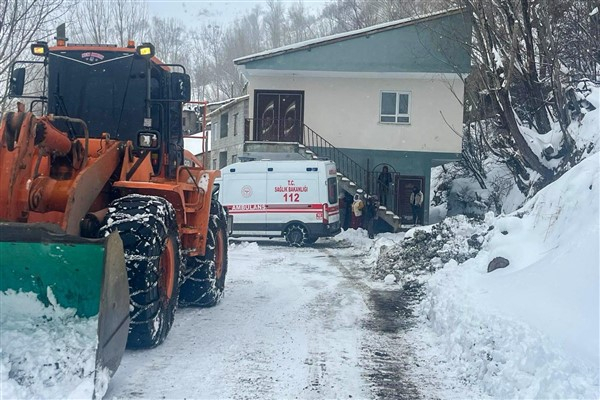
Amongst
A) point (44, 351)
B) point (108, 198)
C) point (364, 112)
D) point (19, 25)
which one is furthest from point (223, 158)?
point (44, 351)

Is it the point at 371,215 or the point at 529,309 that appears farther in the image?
the point at 371,215

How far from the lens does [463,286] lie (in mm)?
9352

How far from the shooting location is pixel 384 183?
27.2 m

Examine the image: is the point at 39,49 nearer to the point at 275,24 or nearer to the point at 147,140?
the point at 147,140

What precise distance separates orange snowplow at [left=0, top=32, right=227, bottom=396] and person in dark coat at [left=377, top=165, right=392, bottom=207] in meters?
17.4

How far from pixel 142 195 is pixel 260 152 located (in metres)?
19.5

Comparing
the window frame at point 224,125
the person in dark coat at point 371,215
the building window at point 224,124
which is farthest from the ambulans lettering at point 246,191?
the building window at point 224,124

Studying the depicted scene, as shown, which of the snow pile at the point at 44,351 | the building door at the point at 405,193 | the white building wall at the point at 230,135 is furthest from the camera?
the white building wall at the point at 230,135

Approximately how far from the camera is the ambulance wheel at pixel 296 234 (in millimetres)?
21844

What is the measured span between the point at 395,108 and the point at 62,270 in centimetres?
2388

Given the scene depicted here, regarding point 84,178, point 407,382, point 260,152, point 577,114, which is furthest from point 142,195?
point 260,152

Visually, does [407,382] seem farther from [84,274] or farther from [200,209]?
[200,209]

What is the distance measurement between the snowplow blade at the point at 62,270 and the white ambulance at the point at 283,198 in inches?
629

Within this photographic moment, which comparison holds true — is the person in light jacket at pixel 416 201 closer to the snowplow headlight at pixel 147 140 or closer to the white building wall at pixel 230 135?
the white building wall at pixel 230 135
